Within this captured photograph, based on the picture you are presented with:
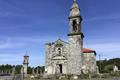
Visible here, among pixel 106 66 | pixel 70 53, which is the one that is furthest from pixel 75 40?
pixel 106 66

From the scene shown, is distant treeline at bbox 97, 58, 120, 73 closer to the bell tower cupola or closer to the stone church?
the stone church

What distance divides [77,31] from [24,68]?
15.0 m

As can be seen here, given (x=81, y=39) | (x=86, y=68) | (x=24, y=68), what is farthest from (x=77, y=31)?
(x=24, y=68)

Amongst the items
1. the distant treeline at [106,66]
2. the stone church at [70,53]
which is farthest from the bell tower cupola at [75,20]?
the distant treeline at [106,66]

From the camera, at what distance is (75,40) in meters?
43.2

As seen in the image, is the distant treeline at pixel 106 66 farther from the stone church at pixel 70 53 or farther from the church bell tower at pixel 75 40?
the church bell tower at pixel 75 40

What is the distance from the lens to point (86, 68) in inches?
1735

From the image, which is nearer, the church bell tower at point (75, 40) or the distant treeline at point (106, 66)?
the church bell tower at point (75, 40)

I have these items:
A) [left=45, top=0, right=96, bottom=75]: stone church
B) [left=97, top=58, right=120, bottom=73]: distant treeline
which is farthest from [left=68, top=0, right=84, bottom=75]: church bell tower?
[left=97, top=58, right=120, bottom=73]: distant treeline

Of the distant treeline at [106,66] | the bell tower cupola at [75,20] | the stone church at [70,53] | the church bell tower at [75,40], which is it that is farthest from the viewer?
the distant treeline at [106,66]

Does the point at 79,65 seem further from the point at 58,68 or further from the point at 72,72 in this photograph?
the point at 58,68

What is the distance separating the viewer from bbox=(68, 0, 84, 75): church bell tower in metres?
42.2

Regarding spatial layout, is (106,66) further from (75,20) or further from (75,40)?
(75,20)

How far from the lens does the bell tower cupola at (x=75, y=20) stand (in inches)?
1703
